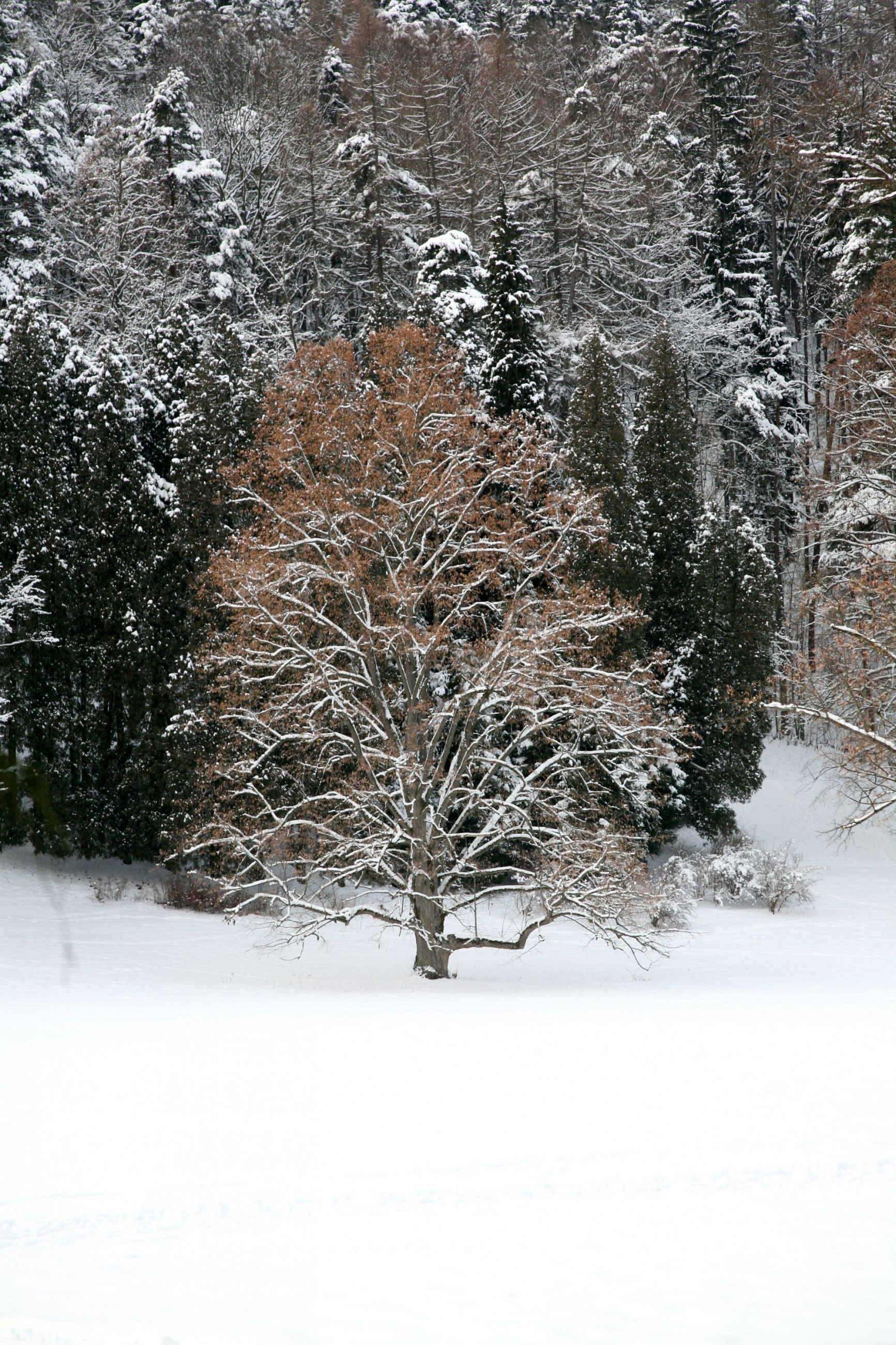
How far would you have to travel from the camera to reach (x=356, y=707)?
14766 mm

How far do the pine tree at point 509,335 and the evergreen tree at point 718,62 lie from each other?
15192 mm

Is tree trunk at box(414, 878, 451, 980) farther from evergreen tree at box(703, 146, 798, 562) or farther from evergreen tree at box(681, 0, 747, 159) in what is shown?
evergreen tree at box(681, 0, 747, 159)

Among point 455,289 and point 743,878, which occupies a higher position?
point 455,289

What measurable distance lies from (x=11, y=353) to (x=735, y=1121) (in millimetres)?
19641

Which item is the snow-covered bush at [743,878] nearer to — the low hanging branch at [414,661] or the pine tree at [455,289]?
the low hanging branch at [414,661]

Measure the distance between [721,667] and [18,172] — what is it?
19825 mm

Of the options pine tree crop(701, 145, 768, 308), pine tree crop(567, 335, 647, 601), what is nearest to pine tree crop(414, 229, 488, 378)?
pine tree crop(567, 335, 647, 601)

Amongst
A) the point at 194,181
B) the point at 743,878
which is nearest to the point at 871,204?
the point at 743,878

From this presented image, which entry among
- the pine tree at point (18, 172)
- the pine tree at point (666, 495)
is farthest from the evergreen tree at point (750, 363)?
the pine tree at point (18, 172)

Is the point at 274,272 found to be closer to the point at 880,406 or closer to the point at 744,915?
the point at 880,406

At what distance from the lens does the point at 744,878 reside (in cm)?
2250

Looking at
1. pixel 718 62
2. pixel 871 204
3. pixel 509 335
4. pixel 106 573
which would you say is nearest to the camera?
pixel 106 573

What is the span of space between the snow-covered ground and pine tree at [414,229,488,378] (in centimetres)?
1587

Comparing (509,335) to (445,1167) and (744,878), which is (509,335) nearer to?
(744,878)
